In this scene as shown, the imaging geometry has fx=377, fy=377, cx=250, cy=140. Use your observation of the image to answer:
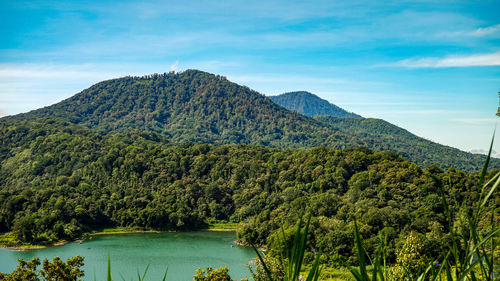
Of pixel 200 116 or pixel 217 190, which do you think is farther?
pixel 200 116

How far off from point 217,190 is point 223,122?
11157 cm

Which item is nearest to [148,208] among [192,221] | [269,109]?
[192,221]

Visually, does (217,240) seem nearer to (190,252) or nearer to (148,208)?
→ (190,252)

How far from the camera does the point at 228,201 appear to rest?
66.1 meters

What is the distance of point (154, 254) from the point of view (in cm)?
4141

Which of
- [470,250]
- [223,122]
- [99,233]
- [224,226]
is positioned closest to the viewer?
[470,250]

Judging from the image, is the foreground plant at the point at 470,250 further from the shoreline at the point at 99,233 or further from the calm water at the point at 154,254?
the shoreline at the point at 99,233

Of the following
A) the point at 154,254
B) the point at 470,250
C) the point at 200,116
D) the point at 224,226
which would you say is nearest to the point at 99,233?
the point at 154,254

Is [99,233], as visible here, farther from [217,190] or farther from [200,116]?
[200,116]

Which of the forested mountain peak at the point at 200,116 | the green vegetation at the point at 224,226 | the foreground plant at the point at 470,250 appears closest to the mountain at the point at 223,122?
the forested mountain peak at the point at 200,116

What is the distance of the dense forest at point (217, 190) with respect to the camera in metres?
40.8

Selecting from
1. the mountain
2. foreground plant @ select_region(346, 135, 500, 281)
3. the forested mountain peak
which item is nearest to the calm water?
foreground plant @ select_region(346, 135, 500, 281)

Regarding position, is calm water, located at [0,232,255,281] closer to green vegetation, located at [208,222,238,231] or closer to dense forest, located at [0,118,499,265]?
dense forest, located at [0,118,499,265]

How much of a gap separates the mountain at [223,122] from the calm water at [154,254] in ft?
322
